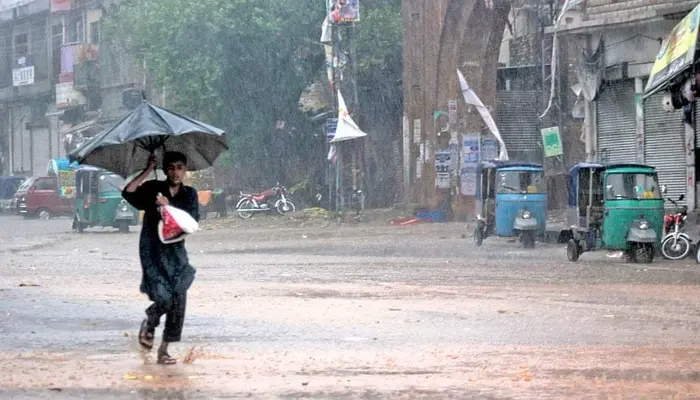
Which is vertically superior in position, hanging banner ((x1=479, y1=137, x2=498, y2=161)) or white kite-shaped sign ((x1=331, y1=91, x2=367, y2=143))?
white kite-shaped sign ((x1=331, y1=91, x2=367, y2=143))

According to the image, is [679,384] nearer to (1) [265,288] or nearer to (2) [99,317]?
(2) [99,317]

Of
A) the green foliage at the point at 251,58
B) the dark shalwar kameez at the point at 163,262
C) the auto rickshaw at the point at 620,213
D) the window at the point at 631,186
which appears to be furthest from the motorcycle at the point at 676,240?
the green foliage at the point at 251,58

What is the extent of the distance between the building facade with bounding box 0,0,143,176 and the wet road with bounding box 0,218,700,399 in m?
38.5

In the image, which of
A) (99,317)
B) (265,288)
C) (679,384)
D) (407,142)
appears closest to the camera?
(679,384)

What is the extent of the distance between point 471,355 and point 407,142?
2998 cm

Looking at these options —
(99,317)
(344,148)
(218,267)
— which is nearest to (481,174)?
(218,267)

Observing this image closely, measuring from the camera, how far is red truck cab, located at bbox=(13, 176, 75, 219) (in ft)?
158

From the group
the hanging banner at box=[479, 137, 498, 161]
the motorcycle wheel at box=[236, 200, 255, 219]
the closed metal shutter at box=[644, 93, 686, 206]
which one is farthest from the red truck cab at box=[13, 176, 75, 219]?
the closed metal shutter at box=[644, 93, 686, 206]

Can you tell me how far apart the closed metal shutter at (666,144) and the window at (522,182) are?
4657 mm

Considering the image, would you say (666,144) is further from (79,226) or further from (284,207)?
(284,207)

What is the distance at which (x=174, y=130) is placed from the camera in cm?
942

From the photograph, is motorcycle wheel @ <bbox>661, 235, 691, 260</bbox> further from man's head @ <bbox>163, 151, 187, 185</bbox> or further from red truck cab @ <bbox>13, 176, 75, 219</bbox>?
red truck cab @ <bbox>13, 176, 75, 219</bbox>

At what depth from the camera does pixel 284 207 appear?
141 feet

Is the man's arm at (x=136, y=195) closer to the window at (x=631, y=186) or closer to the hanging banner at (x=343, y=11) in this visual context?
the window at (x=631, y=186)
